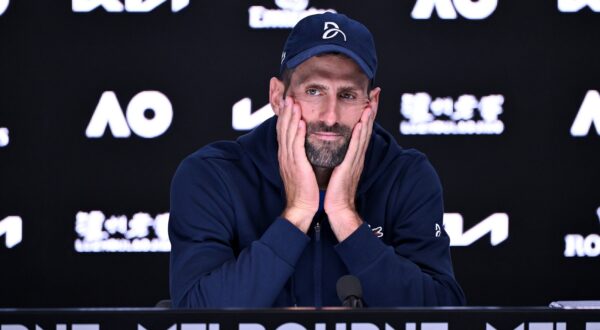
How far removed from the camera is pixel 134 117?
9.75 feet

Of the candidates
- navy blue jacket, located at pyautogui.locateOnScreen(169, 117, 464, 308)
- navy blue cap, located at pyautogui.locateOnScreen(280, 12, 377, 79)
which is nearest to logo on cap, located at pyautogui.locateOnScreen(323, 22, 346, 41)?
navy blue cap, located at pyautogui.locateOnScreen(280, 12, 377, 79)

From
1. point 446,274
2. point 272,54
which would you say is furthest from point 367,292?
point 272,54

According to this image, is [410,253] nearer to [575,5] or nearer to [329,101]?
[329,101]

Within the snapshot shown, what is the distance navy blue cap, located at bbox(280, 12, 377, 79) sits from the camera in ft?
6.03

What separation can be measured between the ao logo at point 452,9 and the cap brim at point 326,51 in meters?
1.20

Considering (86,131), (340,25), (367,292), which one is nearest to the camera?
(367,292)

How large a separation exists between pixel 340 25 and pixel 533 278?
4.95ft

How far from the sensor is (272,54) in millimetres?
2994

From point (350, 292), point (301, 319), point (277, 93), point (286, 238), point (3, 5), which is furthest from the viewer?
point (3, 5)

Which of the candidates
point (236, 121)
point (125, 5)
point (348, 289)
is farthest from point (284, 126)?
point (125, 5)

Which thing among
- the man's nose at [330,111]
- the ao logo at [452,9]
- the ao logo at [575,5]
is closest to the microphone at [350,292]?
the man's nose at [330,111]

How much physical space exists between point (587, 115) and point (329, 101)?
→ 57.9 inches

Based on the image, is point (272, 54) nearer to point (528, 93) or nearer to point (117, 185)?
point (117, 185)

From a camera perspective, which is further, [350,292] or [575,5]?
[575,5]
